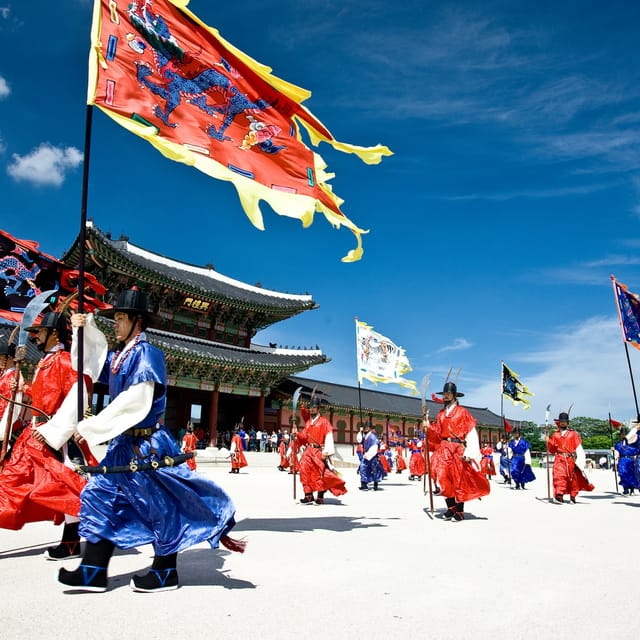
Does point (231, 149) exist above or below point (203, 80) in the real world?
below

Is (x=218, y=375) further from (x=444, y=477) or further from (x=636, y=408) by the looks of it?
(x=444, y=477)

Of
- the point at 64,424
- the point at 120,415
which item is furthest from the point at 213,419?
the point at 120,415

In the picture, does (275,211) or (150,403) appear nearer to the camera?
(150,403)

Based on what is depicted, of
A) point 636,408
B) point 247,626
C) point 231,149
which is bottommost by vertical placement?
point 247,626

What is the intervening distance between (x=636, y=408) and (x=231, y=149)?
1138 centimetres

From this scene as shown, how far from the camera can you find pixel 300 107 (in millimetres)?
6176

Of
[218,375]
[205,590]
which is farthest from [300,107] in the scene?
[218,375]

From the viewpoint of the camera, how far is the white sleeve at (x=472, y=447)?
307 inches

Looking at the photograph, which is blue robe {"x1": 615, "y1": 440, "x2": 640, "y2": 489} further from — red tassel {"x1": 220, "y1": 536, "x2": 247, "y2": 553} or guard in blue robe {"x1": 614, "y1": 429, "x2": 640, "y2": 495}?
red tassel {"x1": 220, "y1": 536, "x2": 247, "y2": 553}

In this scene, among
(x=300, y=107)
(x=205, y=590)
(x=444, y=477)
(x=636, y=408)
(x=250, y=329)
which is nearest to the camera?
(x=205, y=590)

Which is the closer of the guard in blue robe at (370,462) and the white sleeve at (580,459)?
the white sleeve at (580,459)

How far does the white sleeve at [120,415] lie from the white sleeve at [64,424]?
710 millimetres

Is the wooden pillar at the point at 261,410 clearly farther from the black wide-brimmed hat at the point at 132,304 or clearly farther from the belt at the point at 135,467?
the belt at the point at 135,467

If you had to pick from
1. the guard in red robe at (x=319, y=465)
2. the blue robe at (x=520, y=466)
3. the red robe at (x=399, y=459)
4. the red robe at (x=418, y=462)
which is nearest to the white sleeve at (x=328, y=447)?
the guard in red robe at (x=319, y=465)
